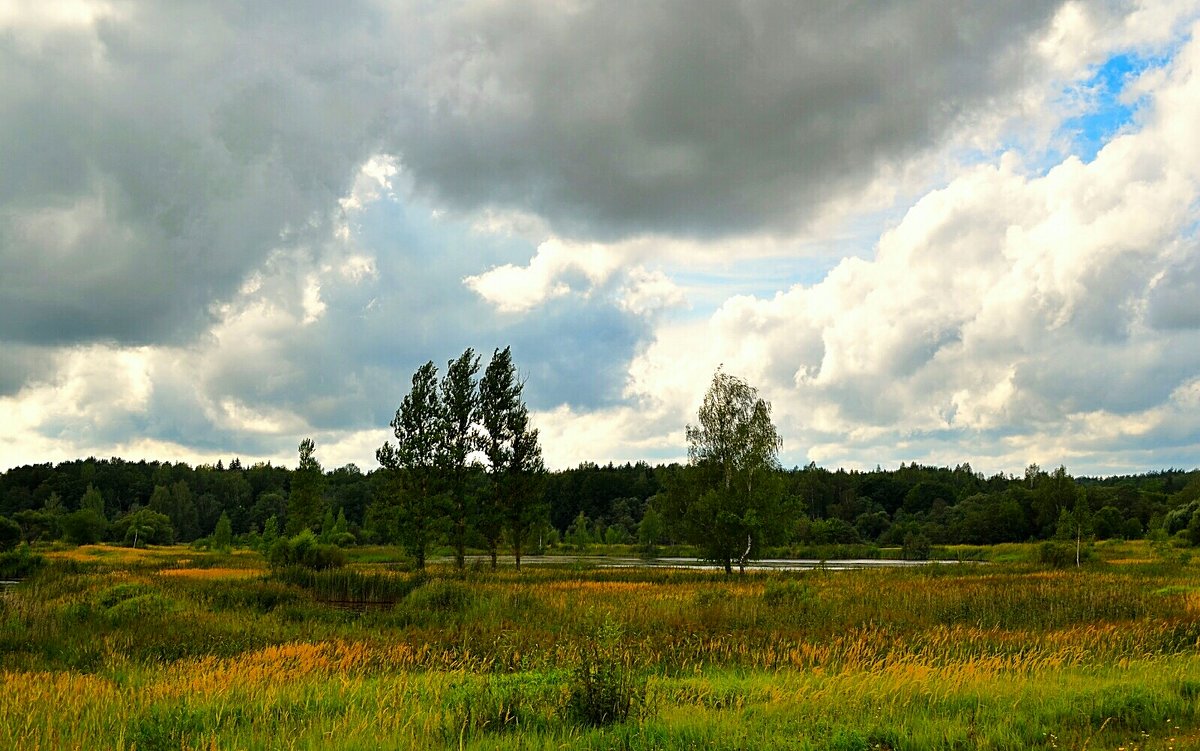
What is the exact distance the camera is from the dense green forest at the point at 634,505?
9512 cm

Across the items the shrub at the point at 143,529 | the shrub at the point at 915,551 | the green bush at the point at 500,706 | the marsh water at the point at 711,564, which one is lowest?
the shrub at the point at 915,551

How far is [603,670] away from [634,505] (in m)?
147

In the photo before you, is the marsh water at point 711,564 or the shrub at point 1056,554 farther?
the shrub at point 1056,554

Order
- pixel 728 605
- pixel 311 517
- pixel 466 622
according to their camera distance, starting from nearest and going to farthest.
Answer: pixel 466 622, pixel 728 605, pixel 311 517

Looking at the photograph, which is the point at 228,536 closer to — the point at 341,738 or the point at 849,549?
the point at 849,549

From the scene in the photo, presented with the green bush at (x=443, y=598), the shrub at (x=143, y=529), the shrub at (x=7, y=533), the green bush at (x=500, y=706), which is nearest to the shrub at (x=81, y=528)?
the shrub at (x=143, y=529)

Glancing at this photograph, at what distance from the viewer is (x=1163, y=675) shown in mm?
14508

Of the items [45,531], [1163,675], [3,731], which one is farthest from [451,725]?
[45,531]

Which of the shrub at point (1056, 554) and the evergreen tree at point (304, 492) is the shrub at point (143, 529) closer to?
the evergreen tree at point (304, 492)

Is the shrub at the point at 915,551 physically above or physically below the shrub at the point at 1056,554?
below

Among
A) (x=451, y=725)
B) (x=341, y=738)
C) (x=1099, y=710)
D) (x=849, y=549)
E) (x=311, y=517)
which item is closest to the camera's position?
(x=341, y=738)

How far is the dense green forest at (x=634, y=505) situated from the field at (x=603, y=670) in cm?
2356

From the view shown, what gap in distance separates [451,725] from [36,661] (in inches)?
574

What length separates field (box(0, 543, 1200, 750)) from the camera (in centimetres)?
1034
